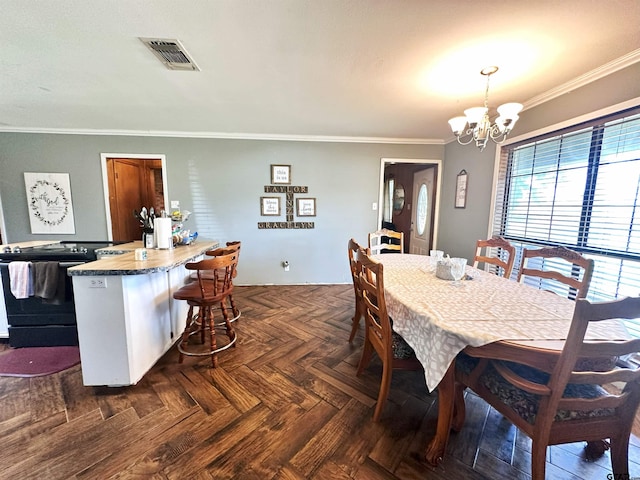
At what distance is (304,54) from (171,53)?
0.94 m

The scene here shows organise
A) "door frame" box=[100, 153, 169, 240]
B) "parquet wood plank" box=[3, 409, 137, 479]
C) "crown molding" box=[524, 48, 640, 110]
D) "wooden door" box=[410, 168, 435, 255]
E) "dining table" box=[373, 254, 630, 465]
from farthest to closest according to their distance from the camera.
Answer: "wooden door" box=[410, 168, 435, 255] < "door frame" box=[100, 153, 169, 240] < "crown molding" box=[524, 48, 640, 110] < "parquet wood plank" box=[3, 409, 137, 479] < "dining table" box=[373, 254, 630, 465]

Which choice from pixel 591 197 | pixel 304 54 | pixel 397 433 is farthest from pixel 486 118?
pixel 397 433

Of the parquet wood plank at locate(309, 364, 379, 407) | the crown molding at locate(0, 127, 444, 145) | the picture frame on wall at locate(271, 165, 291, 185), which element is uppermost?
the crown molding at locate(0, 127, 444, 145)

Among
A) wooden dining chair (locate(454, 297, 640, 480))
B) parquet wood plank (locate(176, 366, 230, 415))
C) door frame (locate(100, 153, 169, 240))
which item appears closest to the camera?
wooden dining chair (locate(454, 297, 640, 480))

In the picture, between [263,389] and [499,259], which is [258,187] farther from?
[499,259]

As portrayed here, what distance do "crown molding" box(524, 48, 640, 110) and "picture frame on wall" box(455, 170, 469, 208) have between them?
3.56ft

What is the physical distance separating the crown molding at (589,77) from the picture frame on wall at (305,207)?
2728 mm

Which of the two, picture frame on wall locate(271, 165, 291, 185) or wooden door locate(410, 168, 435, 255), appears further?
wooden door locate(410, 168, 435, 255)

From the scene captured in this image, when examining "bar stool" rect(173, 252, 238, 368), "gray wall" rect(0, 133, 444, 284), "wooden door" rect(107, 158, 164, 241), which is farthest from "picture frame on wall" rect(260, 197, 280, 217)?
"wooden door" rect(107, 158, 164, 241)

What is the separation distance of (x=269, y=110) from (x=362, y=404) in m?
2.90

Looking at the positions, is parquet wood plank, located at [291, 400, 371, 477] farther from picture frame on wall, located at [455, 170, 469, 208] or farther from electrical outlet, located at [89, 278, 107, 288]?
picture frame on wall, located at [455, 170, 469, 208]

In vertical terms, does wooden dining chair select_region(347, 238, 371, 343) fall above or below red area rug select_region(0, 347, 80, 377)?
above

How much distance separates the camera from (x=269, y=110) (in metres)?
2.77

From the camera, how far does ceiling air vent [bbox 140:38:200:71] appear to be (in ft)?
5.31
